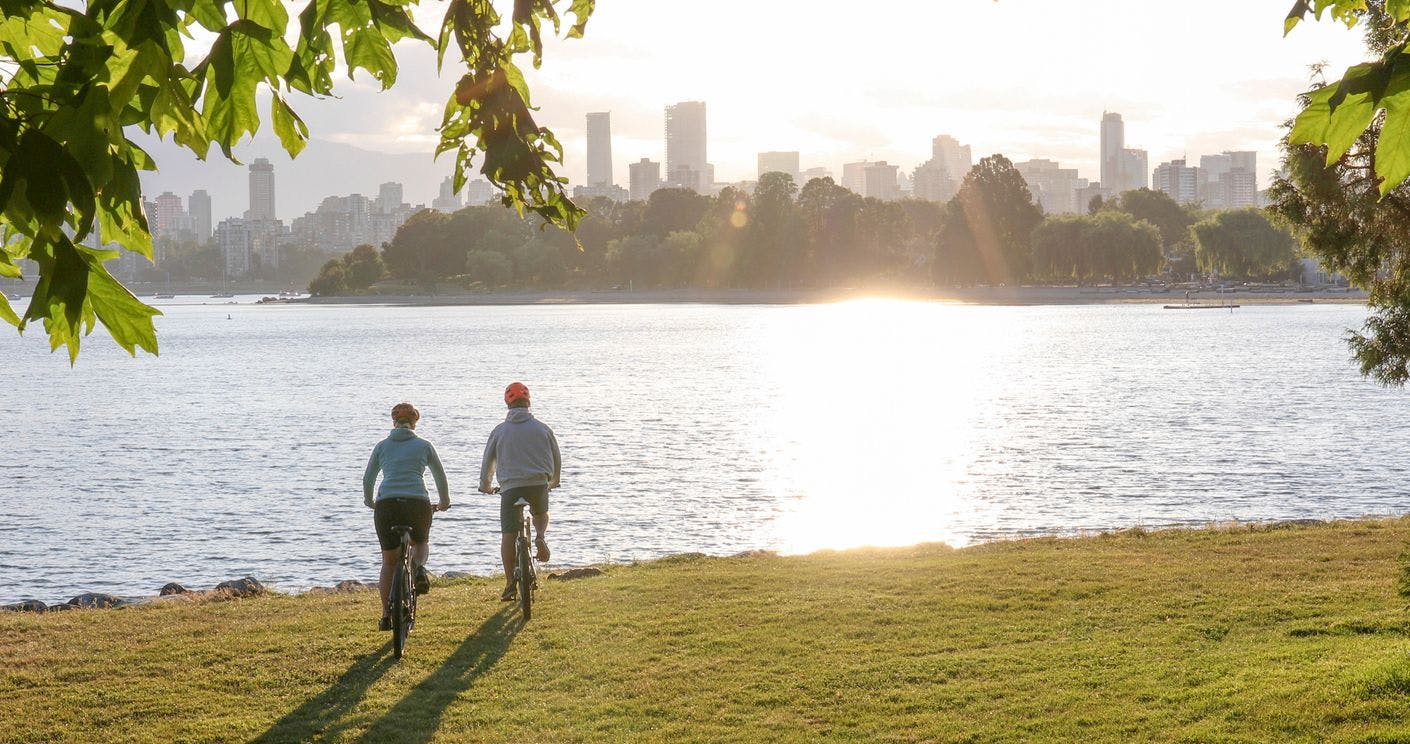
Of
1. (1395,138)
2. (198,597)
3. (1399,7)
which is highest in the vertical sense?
(1399,7)

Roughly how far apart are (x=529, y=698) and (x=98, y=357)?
114m

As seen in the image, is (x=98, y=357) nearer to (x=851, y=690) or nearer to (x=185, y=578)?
(x=185, y=578)

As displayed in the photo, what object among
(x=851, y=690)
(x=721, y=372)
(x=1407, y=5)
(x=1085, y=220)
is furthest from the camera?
(x=1085, y=220)

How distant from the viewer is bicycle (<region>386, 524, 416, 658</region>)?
10.0 meters

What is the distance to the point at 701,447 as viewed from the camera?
41.0 metres

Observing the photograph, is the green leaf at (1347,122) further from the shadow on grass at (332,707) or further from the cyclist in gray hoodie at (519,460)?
the cyclist in gray hoodie at (519,460)

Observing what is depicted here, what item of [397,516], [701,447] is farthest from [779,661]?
[701,447]

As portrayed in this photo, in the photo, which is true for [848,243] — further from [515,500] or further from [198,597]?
[515,500]

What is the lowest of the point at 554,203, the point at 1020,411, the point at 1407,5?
the point at 1020,411

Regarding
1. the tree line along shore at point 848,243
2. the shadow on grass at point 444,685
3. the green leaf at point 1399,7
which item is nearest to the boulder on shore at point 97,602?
the shadow on grass at point 444,685

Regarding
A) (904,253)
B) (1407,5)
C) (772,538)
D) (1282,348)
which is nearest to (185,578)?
(772,538)

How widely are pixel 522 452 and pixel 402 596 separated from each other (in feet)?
5.83

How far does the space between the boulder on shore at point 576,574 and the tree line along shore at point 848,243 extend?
112 meters

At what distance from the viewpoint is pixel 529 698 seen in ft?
29.4
